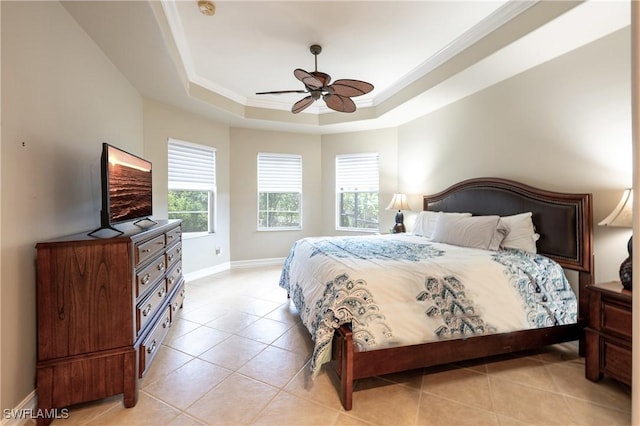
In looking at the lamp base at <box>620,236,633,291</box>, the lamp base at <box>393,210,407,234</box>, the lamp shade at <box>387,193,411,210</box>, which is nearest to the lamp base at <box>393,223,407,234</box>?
the lamp base at <box>393,210,407,234</box>

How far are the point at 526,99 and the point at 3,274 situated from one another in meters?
4.19

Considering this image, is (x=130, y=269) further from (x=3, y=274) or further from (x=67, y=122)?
(x=67, y=122)

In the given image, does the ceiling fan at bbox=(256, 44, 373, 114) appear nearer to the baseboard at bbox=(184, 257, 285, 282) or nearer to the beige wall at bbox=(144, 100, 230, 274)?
the beige wall at bbox=(144, 100, 230, 274)

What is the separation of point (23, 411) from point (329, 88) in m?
3.14

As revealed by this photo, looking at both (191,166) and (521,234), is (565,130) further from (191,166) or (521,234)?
(191,166)

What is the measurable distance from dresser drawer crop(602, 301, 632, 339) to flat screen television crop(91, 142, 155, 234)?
3.25m

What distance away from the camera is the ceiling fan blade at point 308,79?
8.25 ft

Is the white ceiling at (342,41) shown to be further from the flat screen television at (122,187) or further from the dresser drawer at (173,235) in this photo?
the dresser drawer at (173,235)

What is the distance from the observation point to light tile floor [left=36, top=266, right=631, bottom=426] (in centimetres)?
158

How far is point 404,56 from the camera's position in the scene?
10.6 ft

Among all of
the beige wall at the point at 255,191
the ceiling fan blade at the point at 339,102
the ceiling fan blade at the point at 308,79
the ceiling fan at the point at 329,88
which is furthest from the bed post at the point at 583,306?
the beige wall at the point at 255,191

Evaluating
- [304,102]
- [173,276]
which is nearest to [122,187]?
[173,276]

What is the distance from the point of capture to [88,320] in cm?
160

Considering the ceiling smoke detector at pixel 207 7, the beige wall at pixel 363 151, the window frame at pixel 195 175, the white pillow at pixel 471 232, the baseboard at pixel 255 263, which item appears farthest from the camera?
the baseboard at pixel 255 263
